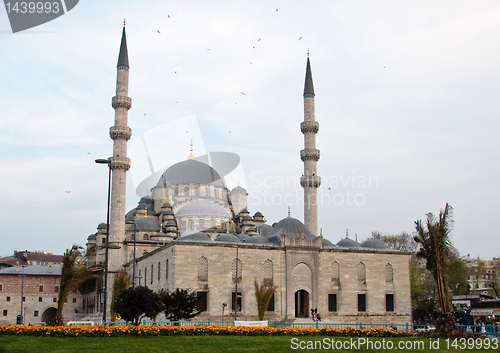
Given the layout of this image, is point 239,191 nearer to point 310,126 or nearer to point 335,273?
point 310,126

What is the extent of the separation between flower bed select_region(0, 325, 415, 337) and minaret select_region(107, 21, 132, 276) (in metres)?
24.8

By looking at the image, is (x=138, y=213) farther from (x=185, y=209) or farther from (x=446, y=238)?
(x=446, y=238)

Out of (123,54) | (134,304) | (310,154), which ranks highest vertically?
(123,54)

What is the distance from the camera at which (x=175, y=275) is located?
3086 centimetres

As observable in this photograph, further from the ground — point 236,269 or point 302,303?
point 236,269

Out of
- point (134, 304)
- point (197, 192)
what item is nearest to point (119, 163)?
point (197, 192)

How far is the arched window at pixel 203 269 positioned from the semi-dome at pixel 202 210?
1697 centimetres

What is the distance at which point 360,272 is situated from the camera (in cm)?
3612

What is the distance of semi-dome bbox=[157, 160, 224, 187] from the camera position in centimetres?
5497

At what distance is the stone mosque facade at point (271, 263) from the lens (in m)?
31.8

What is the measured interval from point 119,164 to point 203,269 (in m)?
13.3

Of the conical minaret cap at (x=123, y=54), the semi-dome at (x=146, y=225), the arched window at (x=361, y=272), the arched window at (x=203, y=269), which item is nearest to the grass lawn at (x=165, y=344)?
the arched window at (x=203, y=269)

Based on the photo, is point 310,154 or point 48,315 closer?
point 310,154

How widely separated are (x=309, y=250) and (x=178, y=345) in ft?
71.9
